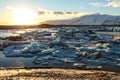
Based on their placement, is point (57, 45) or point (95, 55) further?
point (57, 45)

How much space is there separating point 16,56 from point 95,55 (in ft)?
23.8

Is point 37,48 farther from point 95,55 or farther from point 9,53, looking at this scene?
point 95,55

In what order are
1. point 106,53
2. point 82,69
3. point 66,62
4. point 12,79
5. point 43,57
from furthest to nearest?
point 106,53
point 43,57
point 66,62
point 82,69
point 12,79

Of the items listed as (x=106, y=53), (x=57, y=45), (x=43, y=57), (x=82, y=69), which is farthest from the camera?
(x=57, y=45)

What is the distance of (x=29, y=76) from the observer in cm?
1590

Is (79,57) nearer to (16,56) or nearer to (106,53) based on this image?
(106,53)

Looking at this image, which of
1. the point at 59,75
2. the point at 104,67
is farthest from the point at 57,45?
the point at 59,75

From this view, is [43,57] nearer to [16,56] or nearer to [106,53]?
[16,56]

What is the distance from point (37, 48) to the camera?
1138 inches

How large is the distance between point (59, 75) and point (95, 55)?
9095mm

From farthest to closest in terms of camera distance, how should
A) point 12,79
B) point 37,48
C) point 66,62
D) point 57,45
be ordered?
1. point 57,45
2. point 37,48
3. point 66,62
4. point 12,79

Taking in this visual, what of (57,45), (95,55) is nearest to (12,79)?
(95,55)

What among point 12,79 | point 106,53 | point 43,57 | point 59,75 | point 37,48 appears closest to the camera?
point 12,79

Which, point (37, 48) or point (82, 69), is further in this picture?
point (37, 48)
